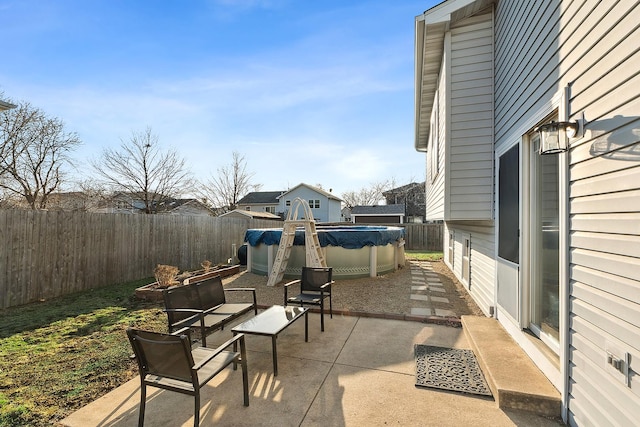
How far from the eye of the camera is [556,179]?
2846mm

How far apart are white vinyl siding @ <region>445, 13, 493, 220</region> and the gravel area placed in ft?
6.02

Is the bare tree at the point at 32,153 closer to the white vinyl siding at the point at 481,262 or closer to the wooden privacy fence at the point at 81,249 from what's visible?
the wooden privacy fence at the point at 81,249

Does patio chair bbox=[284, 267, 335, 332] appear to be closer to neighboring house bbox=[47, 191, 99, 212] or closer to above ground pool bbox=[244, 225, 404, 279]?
above ground pool bbox=[244, 225, 404, 279]

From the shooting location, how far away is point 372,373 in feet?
10.3

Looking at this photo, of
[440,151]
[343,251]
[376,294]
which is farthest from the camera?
[343,251]

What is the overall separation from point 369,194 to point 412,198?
27.5ft

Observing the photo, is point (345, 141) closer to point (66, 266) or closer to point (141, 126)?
point (141, 126)

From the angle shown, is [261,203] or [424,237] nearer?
[424,237]

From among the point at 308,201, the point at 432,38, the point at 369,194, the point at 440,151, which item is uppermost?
the point at 369,194

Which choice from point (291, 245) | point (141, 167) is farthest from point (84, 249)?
point (141, 167)

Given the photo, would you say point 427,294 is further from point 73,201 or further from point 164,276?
point 73,201

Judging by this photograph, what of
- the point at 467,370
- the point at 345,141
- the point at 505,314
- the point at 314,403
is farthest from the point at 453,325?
the point at 345,141

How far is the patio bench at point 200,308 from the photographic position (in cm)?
342

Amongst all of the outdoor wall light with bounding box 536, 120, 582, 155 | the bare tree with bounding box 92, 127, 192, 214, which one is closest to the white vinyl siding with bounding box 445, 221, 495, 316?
the outdoor wall light with bounding box 536, 120, 582, 155
